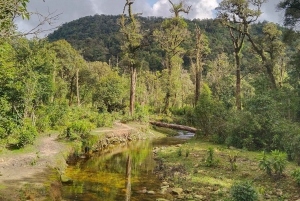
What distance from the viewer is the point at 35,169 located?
11.1 meters

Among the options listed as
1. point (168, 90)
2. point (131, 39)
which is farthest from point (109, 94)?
point (168, 90)

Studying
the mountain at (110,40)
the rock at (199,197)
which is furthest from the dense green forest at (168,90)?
the mountain at (110,40)

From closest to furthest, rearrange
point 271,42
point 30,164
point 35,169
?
point 35,169 → point 30,164 → point 271,42

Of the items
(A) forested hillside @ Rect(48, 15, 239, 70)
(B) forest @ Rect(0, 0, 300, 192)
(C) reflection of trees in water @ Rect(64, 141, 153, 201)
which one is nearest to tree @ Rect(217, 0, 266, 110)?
(B) forest @ Rect(0, 0, 300, 192)

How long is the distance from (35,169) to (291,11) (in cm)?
2054

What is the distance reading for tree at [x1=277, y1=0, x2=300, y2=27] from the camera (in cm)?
2088

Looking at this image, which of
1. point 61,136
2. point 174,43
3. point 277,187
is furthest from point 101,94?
point 277,187

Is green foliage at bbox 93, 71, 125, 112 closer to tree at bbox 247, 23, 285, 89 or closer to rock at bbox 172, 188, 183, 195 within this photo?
tree at bbox 247, 23, 285, 89

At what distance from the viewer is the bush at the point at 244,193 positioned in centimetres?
746

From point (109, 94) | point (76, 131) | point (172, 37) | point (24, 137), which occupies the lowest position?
point (76, 131)

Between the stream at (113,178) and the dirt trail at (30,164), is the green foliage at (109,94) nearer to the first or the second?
the stream at (113,178)

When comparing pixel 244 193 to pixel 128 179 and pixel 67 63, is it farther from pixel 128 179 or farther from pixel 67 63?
pixel 67 63

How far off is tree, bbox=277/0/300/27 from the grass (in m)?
12.0

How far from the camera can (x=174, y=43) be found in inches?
1592
